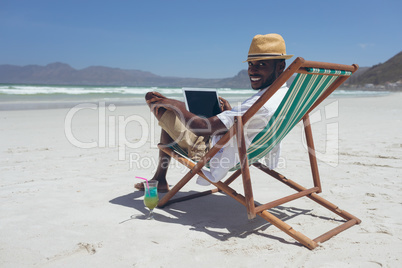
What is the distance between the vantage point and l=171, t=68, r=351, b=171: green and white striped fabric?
2.25m

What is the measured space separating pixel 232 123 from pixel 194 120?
0.27m

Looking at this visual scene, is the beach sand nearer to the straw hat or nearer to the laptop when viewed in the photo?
the laptop

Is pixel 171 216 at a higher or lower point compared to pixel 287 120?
lower

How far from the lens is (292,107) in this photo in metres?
2.38

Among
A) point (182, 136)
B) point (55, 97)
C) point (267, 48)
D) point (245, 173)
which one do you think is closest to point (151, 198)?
point (182, 136)

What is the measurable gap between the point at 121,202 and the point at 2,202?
100 cm

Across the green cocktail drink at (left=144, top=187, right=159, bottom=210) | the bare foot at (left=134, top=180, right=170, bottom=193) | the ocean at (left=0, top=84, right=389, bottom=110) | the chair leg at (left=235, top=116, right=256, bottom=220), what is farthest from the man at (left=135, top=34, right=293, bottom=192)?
the ocean at (left=0, top=84, right=389, bottom=110)

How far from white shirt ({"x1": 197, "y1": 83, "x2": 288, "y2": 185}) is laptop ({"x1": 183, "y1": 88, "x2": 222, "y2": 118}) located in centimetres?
31

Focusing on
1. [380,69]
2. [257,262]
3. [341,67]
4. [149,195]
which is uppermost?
[380,69]

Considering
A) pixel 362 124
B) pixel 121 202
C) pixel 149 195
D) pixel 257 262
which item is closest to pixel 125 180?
pixel 121 202

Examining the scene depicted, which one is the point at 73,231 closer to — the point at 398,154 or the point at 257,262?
the point at 257,262

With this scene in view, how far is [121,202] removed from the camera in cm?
313

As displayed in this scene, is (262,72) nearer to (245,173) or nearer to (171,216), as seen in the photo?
(245,173)

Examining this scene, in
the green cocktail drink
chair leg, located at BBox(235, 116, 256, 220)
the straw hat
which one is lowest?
the green cocktail drink
